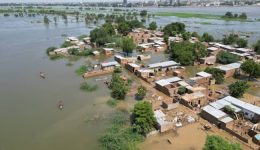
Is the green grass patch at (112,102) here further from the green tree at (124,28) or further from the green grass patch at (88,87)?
the green tree at (124,28)

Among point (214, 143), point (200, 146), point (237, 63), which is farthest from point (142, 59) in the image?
point (214, 143)

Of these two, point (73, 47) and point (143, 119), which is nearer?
point (143, 119)

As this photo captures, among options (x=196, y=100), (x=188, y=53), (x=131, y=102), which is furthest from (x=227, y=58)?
(x=131, y=102)

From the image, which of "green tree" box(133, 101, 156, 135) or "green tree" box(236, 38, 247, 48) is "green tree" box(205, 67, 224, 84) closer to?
"green tree" box(133, 101, 156, 135)

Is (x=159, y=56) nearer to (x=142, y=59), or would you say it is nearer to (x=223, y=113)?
(x=142, y=59)

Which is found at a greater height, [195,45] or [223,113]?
[195,45]

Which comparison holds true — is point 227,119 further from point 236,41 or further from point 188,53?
point 236,41
